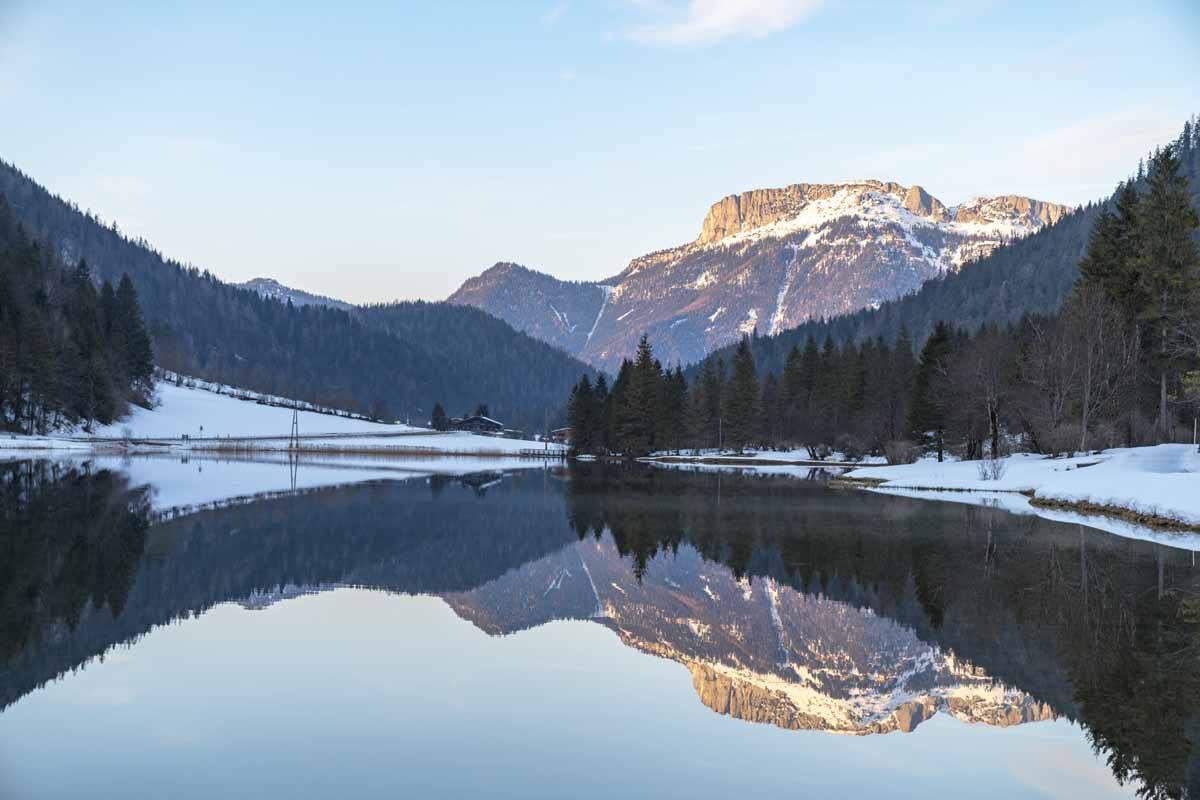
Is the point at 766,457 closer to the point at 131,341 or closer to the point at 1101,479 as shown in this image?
the point at 1101,479

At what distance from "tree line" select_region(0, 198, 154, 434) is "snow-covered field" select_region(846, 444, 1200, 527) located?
80.2 meters

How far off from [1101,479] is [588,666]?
3629 cm

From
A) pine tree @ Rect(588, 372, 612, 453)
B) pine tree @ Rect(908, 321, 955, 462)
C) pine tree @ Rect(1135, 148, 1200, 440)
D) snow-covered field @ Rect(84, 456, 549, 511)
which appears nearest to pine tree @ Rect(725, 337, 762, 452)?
pine tree @ Rect(588, 372, 612, 453)

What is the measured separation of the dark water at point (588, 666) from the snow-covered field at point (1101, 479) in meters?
8.61

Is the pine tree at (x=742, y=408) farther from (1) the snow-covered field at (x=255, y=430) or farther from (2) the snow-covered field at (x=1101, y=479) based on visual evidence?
(2) the snow-covered field at (x=1101, y=479)

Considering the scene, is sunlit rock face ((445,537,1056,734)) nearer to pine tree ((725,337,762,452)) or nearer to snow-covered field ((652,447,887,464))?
snow-covered field ((652,447,887,464))

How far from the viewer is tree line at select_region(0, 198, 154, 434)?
9944 cm

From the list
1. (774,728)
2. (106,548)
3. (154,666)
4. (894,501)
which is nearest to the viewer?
(774,728)

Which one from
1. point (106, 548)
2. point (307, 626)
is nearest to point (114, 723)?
point (307, 626)

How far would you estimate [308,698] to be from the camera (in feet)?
43.2

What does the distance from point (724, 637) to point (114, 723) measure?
10107 mm

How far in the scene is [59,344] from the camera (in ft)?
364

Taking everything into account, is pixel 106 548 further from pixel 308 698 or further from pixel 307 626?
pixel 308 698

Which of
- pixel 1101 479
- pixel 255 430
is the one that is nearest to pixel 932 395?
pixel 1101 479
